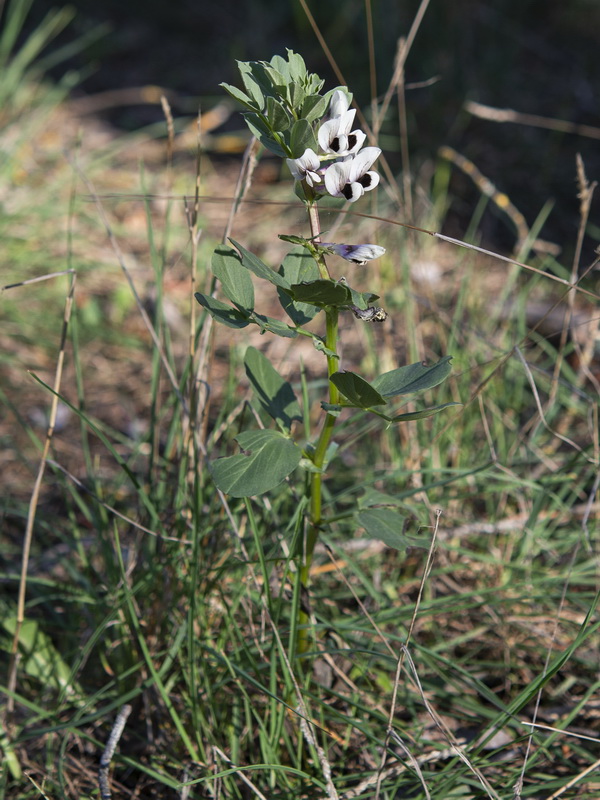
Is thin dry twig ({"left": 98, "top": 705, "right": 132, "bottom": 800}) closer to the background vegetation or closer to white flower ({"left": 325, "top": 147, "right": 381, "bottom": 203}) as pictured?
the background vegetation

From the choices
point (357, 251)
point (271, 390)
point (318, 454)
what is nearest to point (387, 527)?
point (318, 454)

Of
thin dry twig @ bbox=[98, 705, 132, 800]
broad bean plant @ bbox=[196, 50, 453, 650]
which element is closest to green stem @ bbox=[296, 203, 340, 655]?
broad bean plant @ bbox=[196, 50, 453, 650]

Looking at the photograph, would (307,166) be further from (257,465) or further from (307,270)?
(257,465)

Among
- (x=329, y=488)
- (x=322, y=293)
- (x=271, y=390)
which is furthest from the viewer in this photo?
(x=329, y=488)

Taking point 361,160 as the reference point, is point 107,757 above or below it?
below

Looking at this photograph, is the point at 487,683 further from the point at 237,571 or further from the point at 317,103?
the point at 317,103

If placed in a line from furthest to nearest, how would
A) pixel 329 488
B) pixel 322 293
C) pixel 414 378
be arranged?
pixel 329 488 < pixel 414 378 < pixel 322 293
